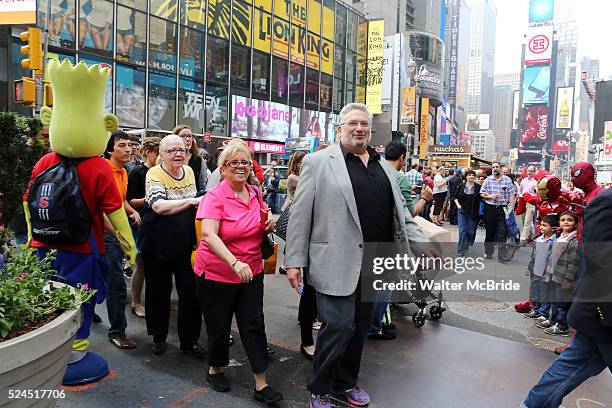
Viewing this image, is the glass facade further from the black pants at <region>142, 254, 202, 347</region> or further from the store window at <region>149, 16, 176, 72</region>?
the black pants at <region>142, 254, 202, 347</region>

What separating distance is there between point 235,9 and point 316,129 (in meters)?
10.7

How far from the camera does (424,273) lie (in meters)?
5.01

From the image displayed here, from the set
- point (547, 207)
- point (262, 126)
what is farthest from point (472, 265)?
point (262, 126)

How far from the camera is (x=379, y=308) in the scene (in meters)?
4.35

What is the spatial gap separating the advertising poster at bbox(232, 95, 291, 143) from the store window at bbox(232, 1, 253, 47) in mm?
3746

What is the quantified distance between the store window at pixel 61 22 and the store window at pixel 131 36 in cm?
246

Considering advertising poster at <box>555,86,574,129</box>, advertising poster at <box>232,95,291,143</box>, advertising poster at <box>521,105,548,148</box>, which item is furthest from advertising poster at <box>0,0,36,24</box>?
advertising poster at <box>555,86,574,129</box>

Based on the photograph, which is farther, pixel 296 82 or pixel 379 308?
pixel 296 82

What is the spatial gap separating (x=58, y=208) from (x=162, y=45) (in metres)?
24.5

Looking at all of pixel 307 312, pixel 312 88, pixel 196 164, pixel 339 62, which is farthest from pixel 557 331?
pixel 339 62

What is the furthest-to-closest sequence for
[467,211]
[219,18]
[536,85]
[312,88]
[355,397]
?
[536,85] → [312,88] → [219,18] → [467,211] → [355,397]

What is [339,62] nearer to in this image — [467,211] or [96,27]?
[96,27]

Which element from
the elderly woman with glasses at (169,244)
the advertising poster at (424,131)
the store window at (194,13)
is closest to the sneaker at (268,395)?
the elderly woman with glasses at (169,244)

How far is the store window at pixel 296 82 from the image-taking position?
33938 mm
